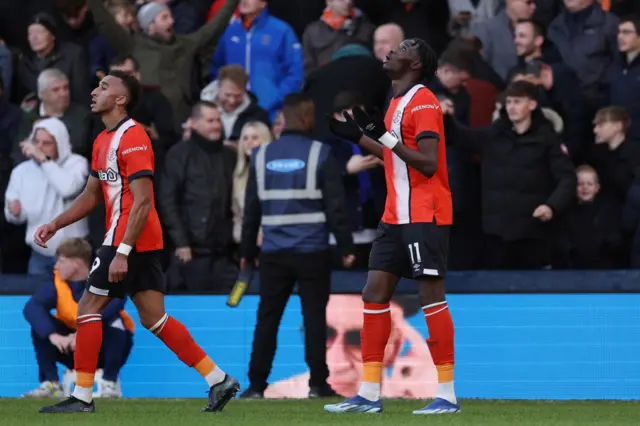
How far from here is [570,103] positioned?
1237 centimetres

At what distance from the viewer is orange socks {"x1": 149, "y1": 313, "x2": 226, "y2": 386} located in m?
8.37

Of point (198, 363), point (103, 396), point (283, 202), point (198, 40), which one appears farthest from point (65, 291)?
point (198, 40)

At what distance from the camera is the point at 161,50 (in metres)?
13.1

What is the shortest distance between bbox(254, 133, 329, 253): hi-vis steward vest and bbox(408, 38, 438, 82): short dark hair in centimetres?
225

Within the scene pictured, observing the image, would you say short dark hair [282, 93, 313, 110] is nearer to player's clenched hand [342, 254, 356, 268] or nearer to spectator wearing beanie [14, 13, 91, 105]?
player's clenched hand [342, 254, 356, 268]

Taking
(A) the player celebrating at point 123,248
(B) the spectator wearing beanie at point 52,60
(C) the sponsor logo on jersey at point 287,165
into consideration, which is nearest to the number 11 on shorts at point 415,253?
(A) the player celebrating at point 123,248

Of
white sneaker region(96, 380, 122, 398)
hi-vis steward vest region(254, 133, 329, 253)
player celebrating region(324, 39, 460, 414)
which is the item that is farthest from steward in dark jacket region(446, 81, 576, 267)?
player celebrating region(324, 39, 460, 414)

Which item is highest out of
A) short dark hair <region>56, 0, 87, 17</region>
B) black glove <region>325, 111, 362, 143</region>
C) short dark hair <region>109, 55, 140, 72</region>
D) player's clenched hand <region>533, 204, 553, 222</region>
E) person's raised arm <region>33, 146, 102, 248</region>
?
short dark hair <region>56, 0, 87, 17</region>

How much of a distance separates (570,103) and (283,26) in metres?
2.86

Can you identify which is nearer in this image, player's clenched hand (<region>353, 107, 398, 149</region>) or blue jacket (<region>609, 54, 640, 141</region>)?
player's clenched hand (<region>353, 107, 398, 149</region>)

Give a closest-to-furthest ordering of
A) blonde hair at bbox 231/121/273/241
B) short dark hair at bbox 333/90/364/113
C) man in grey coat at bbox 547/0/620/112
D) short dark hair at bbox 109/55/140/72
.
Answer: short dark hair at bbox 333/90/364/113 < blonde hair at bbox 231/121/273/241 < short dark hair at bbox 109/55/140/72 < man in grey coat at bbox 547/0/620/112

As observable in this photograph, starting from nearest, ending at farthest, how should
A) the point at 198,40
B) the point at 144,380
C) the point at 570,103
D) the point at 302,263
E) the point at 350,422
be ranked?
the point at 350,422 < the point at 302,263 < the point at 144,380 < the point at 570,103 < the point at 198,40

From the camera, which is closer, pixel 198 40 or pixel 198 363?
pixel 198 363

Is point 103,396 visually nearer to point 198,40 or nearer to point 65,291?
point 65,291
